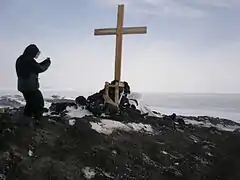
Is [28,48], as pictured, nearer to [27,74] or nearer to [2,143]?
[27,74]

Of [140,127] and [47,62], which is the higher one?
[47,62]

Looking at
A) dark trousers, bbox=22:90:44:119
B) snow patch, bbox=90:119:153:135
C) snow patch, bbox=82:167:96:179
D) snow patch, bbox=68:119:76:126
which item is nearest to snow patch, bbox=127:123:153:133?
snow patch, bbox=90:119:153:135

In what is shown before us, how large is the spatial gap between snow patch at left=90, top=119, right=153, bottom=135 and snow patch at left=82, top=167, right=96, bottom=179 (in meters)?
2.22

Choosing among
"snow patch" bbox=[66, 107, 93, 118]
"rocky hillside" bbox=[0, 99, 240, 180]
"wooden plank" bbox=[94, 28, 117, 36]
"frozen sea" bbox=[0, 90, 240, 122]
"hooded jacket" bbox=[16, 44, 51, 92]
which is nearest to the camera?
"rocky hillside" bbox=[0, 99, 240, 180]

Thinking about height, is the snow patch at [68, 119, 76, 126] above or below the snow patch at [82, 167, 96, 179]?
above

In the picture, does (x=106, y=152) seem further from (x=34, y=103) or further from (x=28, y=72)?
(x=28, y=72)

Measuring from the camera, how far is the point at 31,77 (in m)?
7.59

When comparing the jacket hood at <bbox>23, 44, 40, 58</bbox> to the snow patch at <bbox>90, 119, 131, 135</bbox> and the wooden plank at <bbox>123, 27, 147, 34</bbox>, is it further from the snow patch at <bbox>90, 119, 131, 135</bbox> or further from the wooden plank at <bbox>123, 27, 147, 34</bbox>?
the wooden plank at <bbox>123, 27, 147, 34</bbox>

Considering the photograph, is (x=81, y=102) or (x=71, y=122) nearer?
(x=71, y=122)

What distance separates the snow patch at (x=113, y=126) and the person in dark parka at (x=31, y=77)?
157 cm

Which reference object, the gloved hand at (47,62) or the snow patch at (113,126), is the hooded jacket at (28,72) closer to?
the gloved hand at (47,62)

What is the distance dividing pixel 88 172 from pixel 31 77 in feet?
8.78

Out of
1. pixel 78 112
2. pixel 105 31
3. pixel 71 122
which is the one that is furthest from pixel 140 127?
pixel 105 31

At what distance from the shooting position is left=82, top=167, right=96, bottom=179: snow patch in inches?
235
